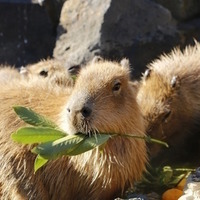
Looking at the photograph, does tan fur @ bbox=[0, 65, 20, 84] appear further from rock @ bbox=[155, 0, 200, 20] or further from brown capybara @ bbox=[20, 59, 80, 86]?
rock @ bbox=[155, 0, 200, 20]

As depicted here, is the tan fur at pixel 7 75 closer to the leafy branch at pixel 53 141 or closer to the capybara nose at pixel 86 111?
the leafy branch at pixel 53 141

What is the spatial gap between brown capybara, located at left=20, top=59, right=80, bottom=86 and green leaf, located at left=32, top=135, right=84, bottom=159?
140cm

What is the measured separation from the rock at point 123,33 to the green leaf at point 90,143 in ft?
11.5

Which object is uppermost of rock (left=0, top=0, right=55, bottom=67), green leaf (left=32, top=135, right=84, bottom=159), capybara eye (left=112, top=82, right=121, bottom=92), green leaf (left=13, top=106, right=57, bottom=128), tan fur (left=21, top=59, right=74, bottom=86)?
capybara eye (left=112, top=82, right=121, bottom=92)

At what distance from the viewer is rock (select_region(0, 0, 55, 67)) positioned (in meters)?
10.4

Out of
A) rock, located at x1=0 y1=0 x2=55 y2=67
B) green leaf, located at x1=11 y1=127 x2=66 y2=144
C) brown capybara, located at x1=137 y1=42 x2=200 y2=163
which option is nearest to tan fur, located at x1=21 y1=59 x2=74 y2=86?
brown capybara, located at x1=137 y1=42 x2=200 y2=163

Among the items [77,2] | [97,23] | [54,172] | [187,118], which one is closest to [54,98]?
[54,172]

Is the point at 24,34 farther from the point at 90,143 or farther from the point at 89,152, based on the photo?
the point at 90,143

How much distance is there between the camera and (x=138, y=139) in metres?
5.03

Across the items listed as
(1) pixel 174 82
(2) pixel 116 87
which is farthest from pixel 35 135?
(1) pixel 174 82

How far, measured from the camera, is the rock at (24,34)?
1043 centimetres

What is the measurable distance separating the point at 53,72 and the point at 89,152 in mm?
1828

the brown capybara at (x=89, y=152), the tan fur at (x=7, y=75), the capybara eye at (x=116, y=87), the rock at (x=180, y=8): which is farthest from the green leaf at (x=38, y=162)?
the rock at (x=180, y=8)

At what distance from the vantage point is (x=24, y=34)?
1086cm
